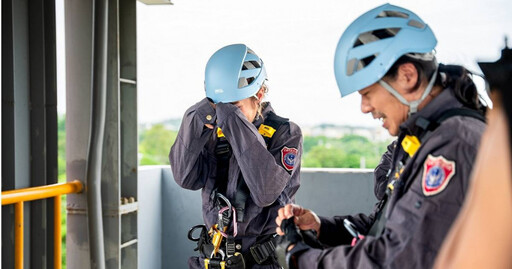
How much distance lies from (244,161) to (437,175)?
1594mm

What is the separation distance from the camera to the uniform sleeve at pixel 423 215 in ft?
5.32

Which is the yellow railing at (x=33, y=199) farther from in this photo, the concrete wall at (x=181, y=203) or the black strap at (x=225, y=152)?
the concrete wall at (x=181, y=203)

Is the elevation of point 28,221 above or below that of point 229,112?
below

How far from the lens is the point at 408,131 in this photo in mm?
1918

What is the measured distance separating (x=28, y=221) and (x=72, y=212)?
0.31 meters

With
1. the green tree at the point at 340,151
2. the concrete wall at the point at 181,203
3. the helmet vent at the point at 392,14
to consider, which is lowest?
the green tree at the point at 340,151

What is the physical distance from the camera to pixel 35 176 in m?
3.71

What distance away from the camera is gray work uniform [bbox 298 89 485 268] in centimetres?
162

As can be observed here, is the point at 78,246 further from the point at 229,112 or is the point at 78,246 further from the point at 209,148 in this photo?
the point at 229,112

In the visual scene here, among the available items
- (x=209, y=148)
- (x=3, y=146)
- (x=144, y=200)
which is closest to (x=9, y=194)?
(x=3, y=146)

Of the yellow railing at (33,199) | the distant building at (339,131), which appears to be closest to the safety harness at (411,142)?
the yellow railing at (33,199)

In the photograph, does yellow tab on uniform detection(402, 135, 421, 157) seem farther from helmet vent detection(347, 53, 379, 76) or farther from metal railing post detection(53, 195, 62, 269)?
metal railing post detection(53, 195, 62, 269)

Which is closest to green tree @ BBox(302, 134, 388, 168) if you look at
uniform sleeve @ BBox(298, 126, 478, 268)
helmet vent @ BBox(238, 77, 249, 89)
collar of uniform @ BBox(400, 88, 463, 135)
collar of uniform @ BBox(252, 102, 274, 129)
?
collar of uniform @ BBox(252, 102, 274, 129)

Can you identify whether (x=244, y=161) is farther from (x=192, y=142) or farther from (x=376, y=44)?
(x=376, y=44)
